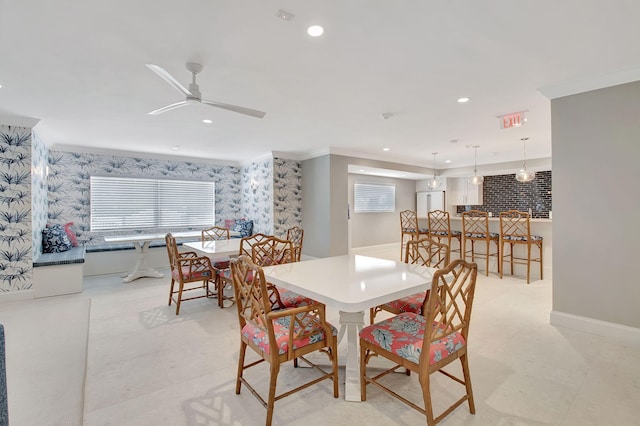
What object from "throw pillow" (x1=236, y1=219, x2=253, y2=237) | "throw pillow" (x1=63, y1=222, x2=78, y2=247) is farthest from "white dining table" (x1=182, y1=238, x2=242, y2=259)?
"throw pillow" (x1=63, y1=222, x2=78, y2=247)

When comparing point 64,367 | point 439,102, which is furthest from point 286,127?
point 64,367

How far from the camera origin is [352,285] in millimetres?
1822

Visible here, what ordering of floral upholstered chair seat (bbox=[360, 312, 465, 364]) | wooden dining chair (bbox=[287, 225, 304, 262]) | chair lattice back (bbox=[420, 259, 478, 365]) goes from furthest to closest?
1. wooden dining chair (bbox=[287, 225, 304, 262])
2. floral upholstered chair seat (bbox=[360, 312, 465, 364])
3. chair lattice back (bbox=[420, 259, 478, 365])

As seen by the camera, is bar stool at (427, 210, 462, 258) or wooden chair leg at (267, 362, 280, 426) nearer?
wooden chair leg at (267, 362, 280, 426)

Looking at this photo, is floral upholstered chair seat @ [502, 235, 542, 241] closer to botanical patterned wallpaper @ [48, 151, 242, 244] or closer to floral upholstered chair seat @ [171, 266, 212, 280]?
floral upholstered chair seat @ [171, 266, 212, 280]

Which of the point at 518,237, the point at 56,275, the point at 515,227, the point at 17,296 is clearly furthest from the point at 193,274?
the point at 515,227

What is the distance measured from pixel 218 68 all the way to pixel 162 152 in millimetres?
4394

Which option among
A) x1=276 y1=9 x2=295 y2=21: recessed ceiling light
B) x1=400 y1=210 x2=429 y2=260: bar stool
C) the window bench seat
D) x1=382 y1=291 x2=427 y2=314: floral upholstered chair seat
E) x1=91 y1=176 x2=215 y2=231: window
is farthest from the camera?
x1=400 y1=210 x2=429 y2=260: bar stool

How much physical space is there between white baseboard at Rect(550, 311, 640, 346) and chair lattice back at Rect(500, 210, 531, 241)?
1929mm

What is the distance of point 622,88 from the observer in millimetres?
2654

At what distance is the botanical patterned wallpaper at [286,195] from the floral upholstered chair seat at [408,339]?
15.1 ft

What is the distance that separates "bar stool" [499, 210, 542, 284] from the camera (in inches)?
181

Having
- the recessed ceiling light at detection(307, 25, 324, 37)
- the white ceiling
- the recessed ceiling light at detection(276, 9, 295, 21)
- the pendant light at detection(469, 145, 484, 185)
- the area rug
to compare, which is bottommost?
the area rug

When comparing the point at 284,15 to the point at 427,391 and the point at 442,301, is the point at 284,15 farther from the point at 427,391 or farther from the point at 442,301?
the point at 427,391
